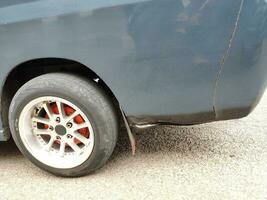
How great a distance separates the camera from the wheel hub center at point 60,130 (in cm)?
282

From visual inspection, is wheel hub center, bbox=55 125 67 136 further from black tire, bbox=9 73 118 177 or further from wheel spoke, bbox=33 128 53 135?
black tire, bbox=9 73 118 177

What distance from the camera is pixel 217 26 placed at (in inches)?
90.0

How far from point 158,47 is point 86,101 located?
0.62m

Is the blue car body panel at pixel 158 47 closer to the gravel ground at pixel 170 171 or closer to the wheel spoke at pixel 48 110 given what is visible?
the wheel spoke at pixel 48 110

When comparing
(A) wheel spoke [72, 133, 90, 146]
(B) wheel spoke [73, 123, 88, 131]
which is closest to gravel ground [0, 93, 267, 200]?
(A) wheel spoke [72, 133, 90, 146]

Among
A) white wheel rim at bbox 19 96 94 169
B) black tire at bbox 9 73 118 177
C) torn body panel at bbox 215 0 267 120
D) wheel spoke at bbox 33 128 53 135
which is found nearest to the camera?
torn body panel at bbox 215 0 267 120

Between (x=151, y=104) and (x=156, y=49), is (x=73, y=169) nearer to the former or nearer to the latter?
(x=151, y=104)

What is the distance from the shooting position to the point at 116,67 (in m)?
2.50

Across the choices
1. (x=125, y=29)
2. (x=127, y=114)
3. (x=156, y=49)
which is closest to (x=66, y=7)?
(x=125, y=29)

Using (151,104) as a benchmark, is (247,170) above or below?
below

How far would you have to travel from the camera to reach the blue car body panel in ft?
7.51

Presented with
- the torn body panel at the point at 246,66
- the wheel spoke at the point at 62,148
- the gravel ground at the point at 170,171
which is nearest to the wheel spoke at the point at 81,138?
the wheel spoke at the point at 62,148

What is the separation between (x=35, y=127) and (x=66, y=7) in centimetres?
95

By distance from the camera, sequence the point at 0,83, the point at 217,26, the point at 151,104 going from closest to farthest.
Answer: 1. the point at 217,26
2. the point at 151,104
3. the point at 0,83
